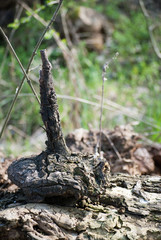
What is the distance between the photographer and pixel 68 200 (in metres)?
1.20

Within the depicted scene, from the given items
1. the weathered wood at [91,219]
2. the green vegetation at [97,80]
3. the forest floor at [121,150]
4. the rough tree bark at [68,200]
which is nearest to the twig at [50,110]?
the rough tree bark at [68,200]

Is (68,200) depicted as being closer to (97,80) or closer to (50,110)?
(50,110)

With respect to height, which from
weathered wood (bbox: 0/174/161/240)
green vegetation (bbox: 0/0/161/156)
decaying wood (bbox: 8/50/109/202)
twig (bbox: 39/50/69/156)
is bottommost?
weathered wood (bbox: 0/174/161/240)

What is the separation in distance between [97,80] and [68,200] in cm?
349

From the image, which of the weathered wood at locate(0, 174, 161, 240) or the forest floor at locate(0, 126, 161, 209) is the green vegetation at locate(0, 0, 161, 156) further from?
the weathered wood at locate(0, 174, 161, 240)

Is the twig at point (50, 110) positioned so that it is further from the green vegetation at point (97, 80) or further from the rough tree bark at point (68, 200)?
the green vegetation at point (97, 80)

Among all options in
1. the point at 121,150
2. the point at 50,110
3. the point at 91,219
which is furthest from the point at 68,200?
the point at 121,150

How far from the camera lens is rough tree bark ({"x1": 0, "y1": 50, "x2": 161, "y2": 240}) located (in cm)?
109

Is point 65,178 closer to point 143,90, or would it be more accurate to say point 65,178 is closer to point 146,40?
point 143,90

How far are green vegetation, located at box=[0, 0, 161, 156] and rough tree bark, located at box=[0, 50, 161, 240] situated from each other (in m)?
0.98

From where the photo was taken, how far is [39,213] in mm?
1114

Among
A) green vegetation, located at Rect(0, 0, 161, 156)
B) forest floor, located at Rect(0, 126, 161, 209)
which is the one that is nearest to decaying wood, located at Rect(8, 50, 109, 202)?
forest floor, located at Rect(0, 126, 161, 209)

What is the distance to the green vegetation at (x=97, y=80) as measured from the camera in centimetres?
327

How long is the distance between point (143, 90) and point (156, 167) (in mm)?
2676
